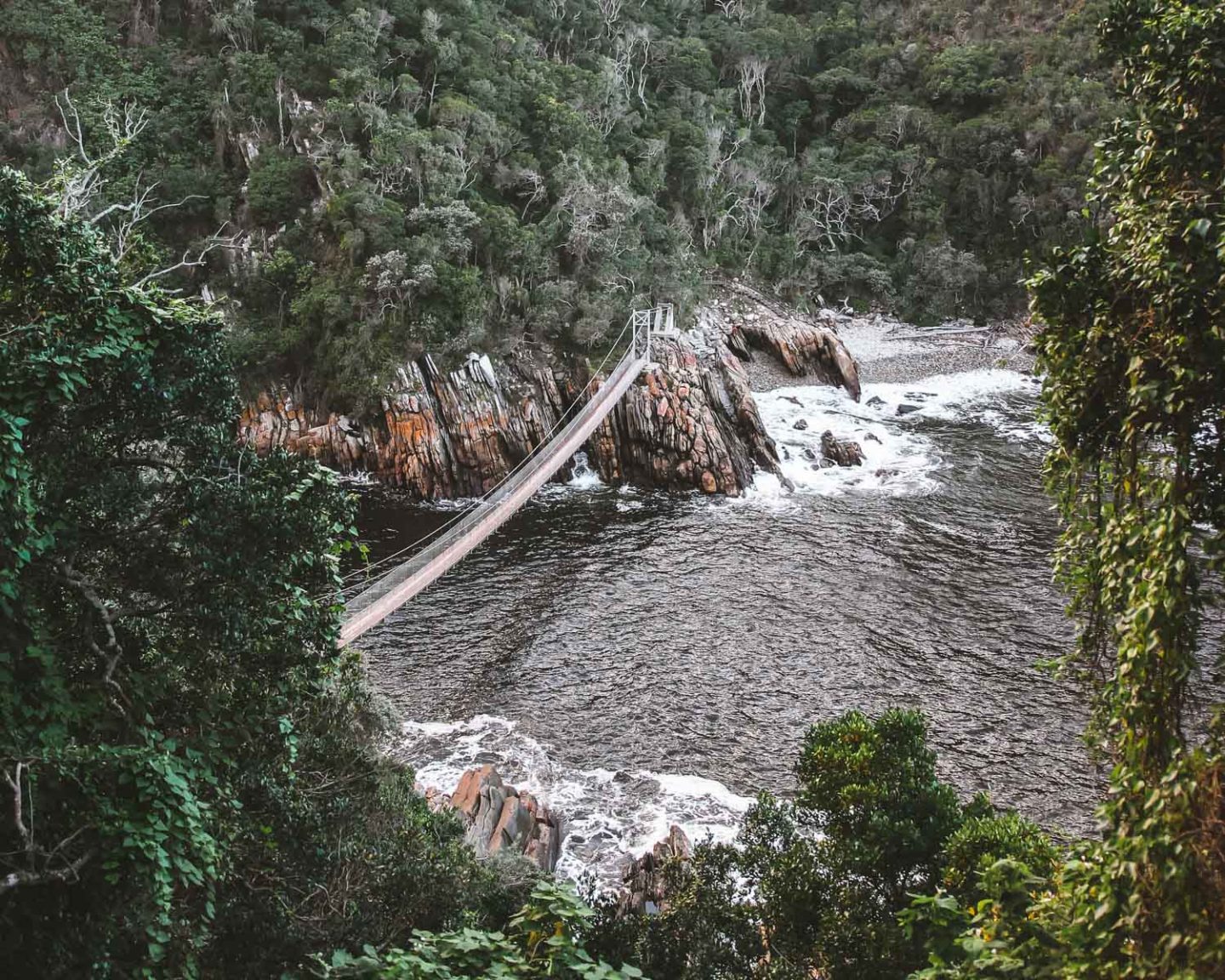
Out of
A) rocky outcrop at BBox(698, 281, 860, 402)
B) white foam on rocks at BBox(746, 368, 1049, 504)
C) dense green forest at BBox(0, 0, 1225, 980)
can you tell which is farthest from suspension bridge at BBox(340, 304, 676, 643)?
dense green forest at BBox(0, 0, 1225, 980)

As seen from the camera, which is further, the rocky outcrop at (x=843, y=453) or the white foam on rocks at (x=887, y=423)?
the rocky outcrop at (x=843, y=453)

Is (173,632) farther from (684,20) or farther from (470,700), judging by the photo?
(684,20)

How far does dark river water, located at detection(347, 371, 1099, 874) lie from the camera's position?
1295cm

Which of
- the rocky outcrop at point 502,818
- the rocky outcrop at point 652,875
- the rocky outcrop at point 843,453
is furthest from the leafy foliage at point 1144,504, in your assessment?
the rocky outcrop at point 843,453

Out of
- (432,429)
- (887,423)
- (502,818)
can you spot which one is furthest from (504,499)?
(887,423)

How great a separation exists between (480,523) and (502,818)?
251 inches

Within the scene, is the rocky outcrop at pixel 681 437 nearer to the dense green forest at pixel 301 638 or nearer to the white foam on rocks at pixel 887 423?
the white foam on rocks at pixel 887 423

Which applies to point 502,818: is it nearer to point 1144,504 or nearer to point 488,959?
point 488,959

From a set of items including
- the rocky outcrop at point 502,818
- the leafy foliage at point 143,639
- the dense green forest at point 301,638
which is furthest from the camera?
the rocky outcrop at point 502,818

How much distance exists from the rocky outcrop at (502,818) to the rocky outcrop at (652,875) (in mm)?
1111

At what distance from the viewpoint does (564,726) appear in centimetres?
1425

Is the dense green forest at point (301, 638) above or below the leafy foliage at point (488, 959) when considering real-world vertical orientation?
above

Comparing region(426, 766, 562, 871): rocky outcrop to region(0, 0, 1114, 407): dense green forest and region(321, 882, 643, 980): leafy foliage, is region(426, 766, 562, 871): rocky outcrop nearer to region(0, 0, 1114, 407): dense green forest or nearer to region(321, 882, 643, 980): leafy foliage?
region(321, 882, 643, 980): leafy foliage

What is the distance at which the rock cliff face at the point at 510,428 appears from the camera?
2348cm
